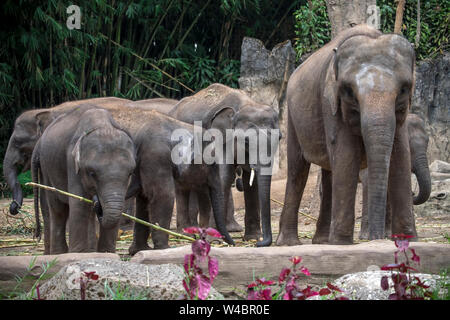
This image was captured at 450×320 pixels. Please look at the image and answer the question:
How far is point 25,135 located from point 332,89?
456cm

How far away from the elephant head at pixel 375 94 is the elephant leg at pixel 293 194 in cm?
138

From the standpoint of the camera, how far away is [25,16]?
14398 millimetres

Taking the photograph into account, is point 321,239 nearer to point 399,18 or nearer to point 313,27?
point 399,18

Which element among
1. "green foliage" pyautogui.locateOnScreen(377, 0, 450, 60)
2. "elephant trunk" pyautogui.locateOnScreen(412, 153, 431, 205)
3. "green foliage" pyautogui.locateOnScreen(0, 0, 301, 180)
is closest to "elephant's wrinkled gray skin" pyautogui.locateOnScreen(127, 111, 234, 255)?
"elephant trunk" pyautogui.locateOnScreen(412, 153, 431, 205)

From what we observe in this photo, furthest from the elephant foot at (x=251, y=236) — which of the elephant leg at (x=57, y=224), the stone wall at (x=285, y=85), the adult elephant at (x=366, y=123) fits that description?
the stone wall at (x=285, y=85)

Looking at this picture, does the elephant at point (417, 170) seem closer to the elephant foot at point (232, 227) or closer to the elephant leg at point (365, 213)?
the elephant leg at point (365, 213)

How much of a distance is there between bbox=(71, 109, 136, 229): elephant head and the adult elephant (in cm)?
161

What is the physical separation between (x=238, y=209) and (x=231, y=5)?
242 inches

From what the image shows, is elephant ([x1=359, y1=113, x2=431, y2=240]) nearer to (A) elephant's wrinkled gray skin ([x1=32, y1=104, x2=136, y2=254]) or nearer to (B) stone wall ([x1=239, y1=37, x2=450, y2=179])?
(A) elephant's wrinkled gray skin ([x1=32, y1=104, x2=136, y2=254])

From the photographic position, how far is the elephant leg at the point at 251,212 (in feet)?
28.6

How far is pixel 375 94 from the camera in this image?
5.48m

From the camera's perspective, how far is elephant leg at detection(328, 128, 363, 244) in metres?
5.80

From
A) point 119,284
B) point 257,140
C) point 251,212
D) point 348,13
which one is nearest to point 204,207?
point 251,212
